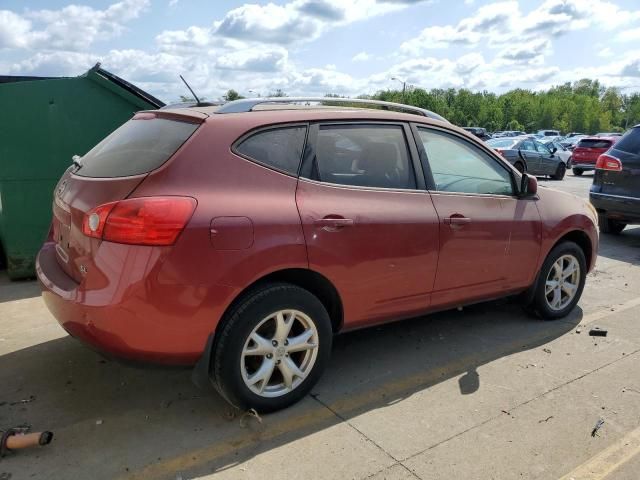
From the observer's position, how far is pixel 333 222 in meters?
Result: 3.14

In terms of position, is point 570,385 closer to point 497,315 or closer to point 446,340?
point 446,340

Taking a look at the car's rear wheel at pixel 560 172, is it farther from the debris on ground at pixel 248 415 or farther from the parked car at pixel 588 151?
the debris on ground at pixel 248 415

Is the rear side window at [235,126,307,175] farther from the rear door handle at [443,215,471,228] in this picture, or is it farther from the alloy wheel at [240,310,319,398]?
the rear door handle at [443,215,471,228]

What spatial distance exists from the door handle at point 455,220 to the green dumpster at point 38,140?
3.66 m

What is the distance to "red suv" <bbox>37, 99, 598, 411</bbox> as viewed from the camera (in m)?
2.69

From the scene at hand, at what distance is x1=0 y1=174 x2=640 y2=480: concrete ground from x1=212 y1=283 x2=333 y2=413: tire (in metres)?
0.15

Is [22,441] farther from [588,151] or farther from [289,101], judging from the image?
[588,151]

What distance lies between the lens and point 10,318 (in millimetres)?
4496

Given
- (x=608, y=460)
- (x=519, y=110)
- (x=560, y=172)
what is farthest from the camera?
(x=519, y=110)

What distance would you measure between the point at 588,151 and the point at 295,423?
2104 centimetres

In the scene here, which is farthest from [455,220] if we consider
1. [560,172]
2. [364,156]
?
[560,172]

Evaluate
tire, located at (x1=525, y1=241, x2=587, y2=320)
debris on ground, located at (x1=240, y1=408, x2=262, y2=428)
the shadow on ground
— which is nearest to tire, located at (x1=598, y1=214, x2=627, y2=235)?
tire, located at (x1=525, y1=241, x2=587, y2=320)

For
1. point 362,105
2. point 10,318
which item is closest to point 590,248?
point 362,105

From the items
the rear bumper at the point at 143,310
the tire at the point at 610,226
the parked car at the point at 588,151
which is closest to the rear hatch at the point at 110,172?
the rear bumper at the point at 143,310
